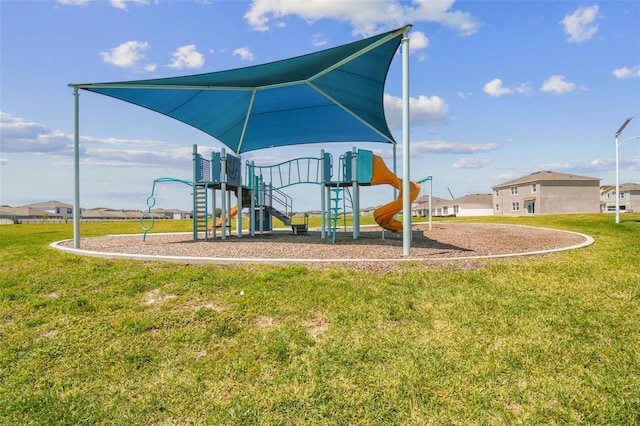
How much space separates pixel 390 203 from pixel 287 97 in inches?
240

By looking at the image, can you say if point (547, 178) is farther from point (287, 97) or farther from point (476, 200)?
point (287, 97)

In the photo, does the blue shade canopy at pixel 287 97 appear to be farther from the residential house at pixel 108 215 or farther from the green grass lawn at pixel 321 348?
the residential house at pixel 108 215

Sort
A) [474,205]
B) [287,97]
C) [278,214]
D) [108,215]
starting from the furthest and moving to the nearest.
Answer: [108,215], [474,205], [278,214], [287,97]

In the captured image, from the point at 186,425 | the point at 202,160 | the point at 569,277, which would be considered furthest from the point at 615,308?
the point at 202,160

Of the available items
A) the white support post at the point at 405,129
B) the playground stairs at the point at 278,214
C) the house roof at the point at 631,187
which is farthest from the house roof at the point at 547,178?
the white support post at the point at 405,129

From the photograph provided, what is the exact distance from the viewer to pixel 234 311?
17.8 feet

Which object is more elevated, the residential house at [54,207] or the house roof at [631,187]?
the house roof at [631,187]

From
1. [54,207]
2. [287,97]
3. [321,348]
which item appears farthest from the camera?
[54,207]

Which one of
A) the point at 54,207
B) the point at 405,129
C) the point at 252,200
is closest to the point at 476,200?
the point at 252,200

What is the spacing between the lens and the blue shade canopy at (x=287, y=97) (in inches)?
438

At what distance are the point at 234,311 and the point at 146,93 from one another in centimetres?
1033

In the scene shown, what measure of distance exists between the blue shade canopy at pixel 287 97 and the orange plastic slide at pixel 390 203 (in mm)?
2956

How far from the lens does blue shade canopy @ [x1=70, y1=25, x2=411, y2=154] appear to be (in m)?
11.1

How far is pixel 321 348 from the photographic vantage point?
4.45m
